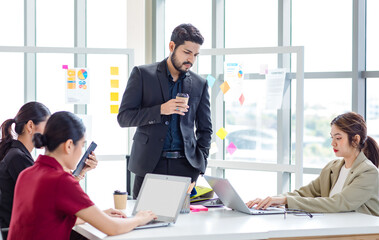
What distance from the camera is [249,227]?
229cm

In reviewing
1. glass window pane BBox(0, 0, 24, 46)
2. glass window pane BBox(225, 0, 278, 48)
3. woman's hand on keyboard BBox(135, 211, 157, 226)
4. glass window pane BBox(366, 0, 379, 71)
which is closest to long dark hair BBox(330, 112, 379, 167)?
woman's hand on keyboard BBox(135, 211, 157, 226)

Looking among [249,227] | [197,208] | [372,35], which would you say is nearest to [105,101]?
[372,35]

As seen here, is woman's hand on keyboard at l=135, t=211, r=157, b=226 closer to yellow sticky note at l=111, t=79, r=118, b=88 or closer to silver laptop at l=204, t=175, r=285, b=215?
silver laptop at l=204, t=175, r=285, b=215

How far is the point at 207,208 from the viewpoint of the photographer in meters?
2.75

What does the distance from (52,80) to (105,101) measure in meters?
0.53

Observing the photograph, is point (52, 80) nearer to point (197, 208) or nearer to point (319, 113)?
point (319, 113)

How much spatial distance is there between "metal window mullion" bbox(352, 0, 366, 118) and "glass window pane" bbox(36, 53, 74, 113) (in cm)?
247

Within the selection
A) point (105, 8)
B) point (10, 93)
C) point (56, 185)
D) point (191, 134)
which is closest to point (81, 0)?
point (105, 8)

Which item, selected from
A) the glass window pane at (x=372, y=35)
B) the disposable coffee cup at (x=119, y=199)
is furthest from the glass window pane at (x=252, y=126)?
the disposable coffee cup at (x=119, y=199)

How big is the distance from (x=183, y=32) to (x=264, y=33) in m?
2.07

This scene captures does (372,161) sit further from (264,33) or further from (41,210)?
(264,33)

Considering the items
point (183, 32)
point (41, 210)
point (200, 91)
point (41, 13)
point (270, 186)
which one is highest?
point (41, 13)

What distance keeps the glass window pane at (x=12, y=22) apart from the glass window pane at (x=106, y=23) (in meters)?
0.66

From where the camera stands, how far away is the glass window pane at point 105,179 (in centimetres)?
531
